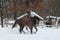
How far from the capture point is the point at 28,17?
52.3 feet

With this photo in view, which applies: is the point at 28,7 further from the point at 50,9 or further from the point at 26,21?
the point at 50,9

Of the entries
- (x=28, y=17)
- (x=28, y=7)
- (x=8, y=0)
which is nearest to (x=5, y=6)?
(x=8, y=0)

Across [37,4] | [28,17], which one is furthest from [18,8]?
[28,17]

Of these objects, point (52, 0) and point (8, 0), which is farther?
point (52, 0)

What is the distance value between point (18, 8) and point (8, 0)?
12.8 ft

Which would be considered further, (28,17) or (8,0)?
(8,0)

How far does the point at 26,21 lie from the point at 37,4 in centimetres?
1330

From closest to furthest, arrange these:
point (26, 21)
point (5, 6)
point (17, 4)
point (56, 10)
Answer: point (26, 21) < point (17, 4) < point (5, 6) < point (56, 10)

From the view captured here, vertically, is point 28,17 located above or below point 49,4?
below

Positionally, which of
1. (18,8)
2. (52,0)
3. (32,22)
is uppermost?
(52,0)

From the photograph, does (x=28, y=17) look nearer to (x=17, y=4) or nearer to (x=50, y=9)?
(x=17, y=4)

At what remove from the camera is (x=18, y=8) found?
28.2 m

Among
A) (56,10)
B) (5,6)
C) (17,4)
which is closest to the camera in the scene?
(17,4)

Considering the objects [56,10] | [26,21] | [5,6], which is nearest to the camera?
[26,21]
